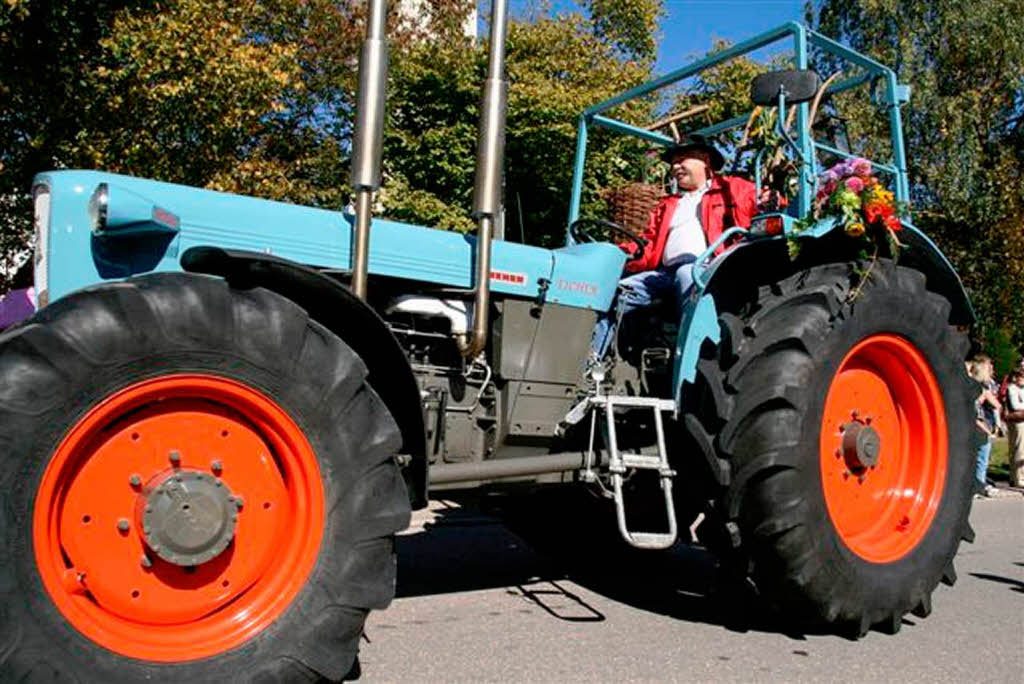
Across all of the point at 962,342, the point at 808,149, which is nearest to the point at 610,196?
the point at 808,149

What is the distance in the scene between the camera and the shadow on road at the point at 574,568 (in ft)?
15.6

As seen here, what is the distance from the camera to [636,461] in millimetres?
4203

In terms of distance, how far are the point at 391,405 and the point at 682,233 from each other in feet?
6.96

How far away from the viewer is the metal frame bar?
182 inches

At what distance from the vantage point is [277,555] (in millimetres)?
3182

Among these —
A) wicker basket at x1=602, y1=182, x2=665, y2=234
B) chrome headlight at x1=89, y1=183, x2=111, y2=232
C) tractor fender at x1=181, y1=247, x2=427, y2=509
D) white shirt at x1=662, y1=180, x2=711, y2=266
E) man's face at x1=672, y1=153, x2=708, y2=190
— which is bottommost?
tractor fender at x1=181, y1=247, x2=427, y2=509

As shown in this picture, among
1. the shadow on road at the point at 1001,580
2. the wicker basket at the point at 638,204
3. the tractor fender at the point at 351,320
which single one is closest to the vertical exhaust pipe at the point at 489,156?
the tractor fender at the point at 351,320

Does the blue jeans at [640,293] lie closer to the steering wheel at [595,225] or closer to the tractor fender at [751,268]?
the steering wheel at [595,225]

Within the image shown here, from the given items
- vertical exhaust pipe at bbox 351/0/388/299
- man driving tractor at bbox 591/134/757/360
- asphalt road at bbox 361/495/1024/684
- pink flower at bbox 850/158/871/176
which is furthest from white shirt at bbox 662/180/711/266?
vertical exhaust pipe at bbox 351/0/388/299

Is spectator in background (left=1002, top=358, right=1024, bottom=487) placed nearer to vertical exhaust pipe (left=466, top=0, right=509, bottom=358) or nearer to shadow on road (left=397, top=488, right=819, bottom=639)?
shadow on road (left=397, top=488, right=819, bottom=639)

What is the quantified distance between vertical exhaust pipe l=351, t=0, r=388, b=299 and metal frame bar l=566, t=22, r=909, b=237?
2033 millimetres

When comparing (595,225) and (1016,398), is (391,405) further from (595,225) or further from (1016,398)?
(1016,398)

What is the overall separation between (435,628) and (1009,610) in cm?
294

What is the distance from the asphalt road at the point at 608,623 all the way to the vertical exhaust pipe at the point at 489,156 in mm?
1336
